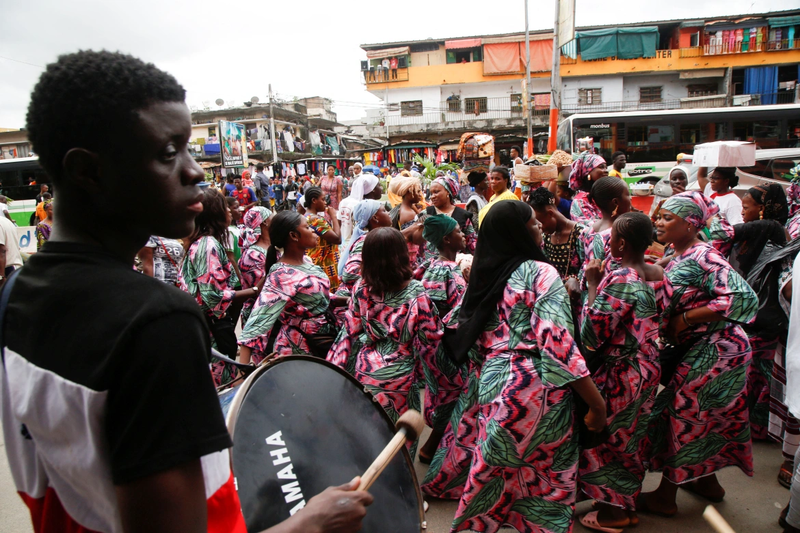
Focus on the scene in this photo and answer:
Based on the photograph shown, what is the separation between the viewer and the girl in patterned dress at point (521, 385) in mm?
2305

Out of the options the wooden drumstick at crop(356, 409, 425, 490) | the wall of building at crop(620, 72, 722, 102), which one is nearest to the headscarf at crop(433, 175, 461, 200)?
the wooden drumstick at crop(356, 409, 425, 490)

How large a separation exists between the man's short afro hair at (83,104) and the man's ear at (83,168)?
14 millimetres

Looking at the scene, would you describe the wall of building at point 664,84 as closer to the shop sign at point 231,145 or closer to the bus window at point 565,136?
the bus window at point 565,136

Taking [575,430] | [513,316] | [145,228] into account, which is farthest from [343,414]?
[575,430]

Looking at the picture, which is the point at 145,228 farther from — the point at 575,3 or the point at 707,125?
the point at 707,125

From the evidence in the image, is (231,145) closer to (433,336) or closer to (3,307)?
(433,336)

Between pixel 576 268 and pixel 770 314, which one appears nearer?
pixel 770 314

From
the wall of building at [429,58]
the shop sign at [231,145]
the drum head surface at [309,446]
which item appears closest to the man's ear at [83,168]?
the drum head surface at [309,446]

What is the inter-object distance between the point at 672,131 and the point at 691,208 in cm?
1644

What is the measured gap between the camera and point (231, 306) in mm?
4188

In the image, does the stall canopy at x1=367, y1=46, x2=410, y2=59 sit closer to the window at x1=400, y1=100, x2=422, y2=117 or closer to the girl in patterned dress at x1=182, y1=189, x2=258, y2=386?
the window at x1=400, y1=100, x2=422, y2=117

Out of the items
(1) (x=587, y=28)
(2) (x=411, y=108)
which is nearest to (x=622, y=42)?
(1) (x=587, y=28)

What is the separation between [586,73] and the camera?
121ft

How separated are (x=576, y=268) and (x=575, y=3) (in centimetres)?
971
